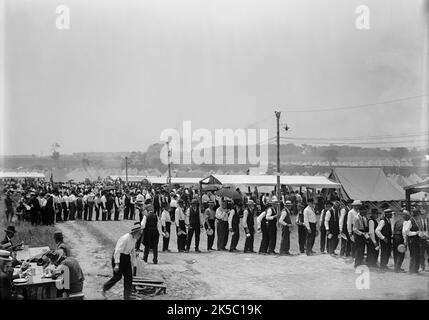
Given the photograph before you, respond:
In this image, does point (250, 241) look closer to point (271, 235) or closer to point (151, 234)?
point (271, 235)

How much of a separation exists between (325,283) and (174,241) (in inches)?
282

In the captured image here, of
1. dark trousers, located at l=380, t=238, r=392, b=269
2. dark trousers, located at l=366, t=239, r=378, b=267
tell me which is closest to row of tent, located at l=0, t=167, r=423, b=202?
dark trousers, located at l=366, t=239, r=378, b=267

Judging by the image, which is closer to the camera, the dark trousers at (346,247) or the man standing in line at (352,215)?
the man standing in line at (352,215)

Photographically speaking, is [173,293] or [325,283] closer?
[173,293]

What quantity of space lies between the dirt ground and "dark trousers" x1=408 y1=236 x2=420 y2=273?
0.23m

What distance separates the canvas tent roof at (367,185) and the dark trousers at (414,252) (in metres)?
15.3

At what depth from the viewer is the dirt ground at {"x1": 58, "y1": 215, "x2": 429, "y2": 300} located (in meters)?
8.42

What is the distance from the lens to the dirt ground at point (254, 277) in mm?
8422

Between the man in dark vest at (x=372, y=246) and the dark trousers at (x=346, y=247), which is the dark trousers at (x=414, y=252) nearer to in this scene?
the man in dark vest at (x=372, y=246)

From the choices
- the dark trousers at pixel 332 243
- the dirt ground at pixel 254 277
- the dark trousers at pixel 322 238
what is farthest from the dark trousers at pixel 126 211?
the dark trousers at pixel 332 243

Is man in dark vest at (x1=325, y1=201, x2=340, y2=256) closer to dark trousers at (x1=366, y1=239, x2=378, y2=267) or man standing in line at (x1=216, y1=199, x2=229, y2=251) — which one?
dark trousers at (x1=366, y1=239, x2=378, y2=267)
